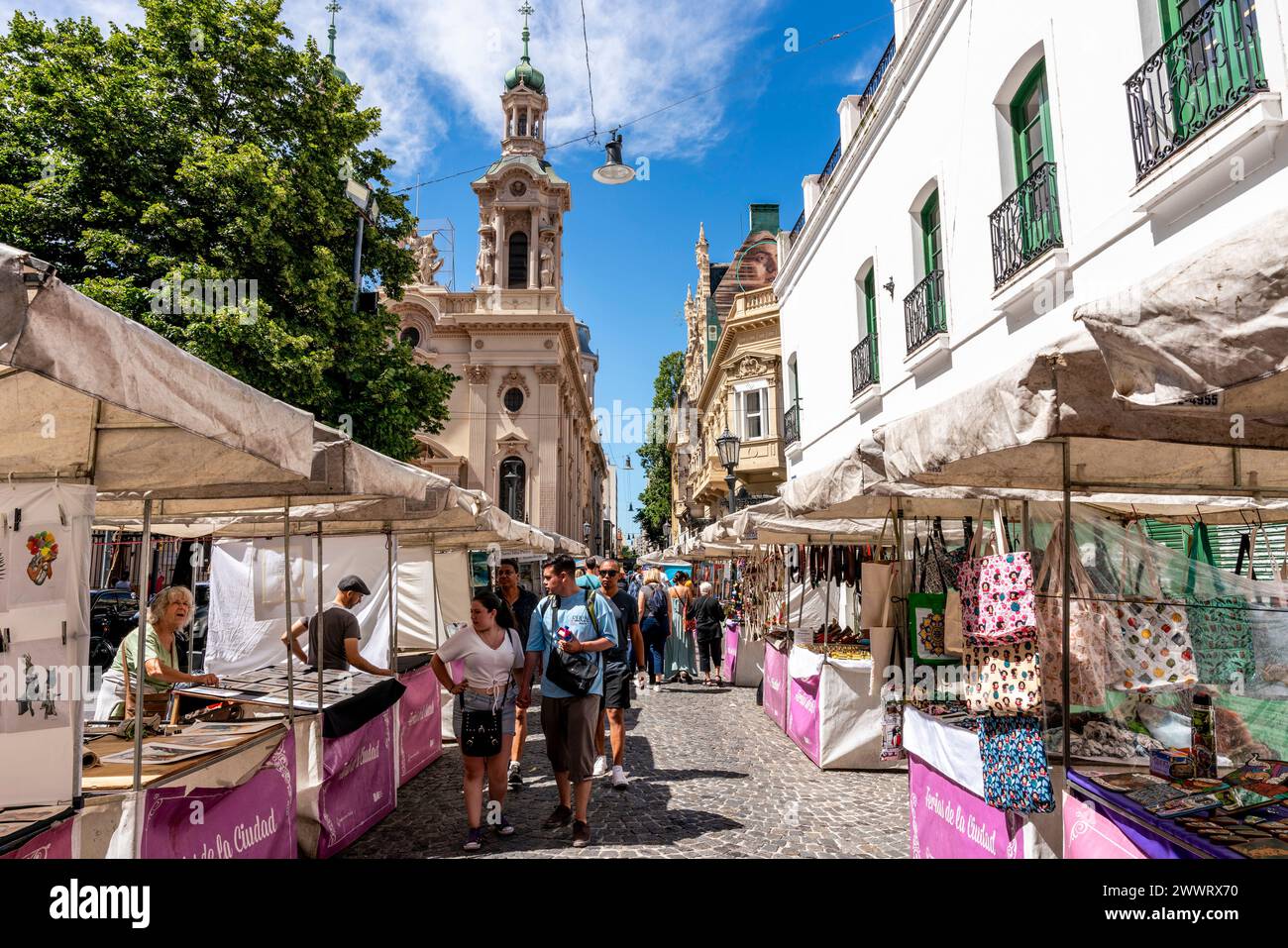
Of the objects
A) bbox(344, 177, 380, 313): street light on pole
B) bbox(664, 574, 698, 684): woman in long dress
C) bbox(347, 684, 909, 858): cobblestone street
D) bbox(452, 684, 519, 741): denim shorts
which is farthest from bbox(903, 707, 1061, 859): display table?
bbox(344, 177, 380, 313): street light on pole

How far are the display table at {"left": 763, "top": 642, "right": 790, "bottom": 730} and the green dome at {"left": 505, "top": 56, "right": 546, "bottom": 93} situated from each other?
50.5m

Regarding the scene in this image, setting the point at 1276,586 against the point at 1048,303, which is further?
the point at 1048,303

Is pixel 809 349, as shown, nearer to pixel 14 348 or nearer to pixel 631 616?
pixel 631 616

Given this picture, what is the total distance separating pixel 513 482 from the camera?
4450 centimetres

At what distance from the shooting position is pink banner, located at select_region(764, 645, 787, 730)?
33.0ft

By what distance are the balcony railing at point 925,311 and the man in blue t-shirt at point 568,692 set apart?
7.38m

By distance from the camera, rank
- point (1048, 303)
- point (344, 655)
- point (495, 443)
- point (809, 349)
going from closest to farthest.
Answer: point (344, 655) → point (1048, 303) → point (809, 349) → point (495, 443)

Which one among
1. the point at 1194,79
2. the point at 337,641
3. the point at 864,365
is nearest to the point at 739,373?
the point at 864,365

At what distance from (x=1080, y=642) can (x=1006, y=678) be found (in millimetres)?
396

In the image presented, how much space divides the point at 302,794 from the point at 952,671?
15.4 feet

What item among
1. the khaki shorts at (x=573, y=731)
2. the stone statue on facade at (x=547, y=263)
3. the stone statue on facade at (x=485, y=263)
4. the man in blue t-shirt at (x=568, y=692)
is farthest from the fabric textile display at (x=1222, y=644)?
the stone statue on facade at (x=485, y=263)

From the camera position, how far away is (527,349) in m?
45.4

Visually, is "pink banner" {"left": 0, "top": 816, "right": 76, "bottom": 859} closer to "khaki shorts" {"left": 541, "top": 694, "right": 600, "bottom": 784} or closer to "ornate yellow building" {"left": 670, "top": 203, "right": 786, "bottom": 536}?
"khaki shorts" {"left": 541, "top": 694, "right": 600, "bottom": 784}
